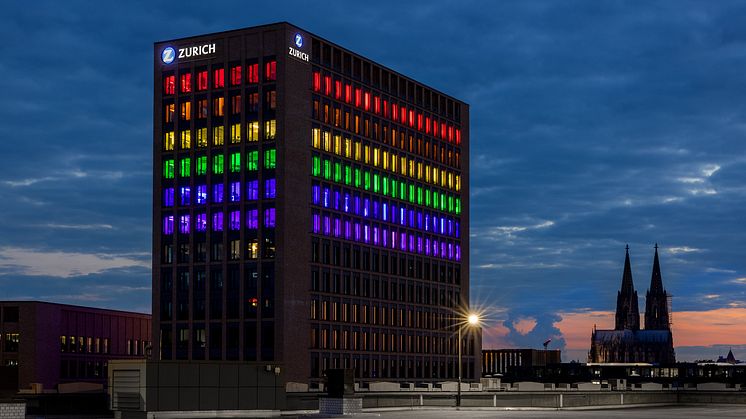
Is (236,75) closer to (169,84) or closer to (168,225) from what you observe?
(169,84)

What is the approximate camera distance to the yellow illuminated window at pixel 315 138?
14500 cm

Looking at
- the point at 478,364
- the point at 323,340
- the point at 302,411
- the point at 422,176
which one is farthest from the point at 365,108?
the point at 302,411

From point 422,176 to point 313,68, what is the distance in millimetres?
32851

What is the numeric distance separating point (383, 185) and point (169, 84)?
34.4m

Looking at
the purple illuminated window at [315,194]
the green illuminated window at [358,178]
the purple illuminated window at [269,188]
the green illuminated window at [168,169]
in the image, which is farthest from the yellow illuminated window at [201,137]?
the green illuminated window at [358,178]

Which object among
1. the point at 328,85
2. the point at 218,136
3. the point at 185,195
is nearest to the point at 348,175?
the point at 328,85

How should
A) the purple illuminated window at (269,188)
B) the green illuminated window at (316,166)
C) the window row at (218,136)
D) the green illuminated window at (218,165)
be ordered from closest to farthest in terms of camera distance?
the purple illuminated window at (269,188), the window row at (218,136), the green illuminated window at (218,165), the green illuminated window at (316,166)

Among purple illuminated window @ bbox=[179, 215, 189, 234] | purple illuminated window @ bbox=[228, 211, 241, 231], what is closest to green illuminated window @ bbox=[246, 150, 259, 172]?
purple illuminated window @ bbox=[228, 211, 241, 231]

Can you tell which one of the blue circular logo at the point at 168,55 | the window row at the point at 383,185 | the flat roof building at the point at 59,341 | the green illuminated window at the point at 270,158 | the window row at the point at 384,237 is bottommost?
the flat roof building at the point at 59,341

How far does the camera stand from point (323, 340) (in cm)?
14400

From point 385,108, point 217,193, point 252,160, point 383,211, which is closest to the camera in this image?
point 252,160

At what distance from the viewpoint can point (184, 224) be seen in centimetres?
14650

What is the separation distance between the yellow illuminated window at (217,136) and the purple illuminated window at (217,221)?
948cm

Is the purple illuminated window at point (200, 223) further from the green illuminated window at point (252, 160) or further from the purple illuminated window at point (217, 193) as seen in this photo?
the green illuminated window at point (252, 160)
